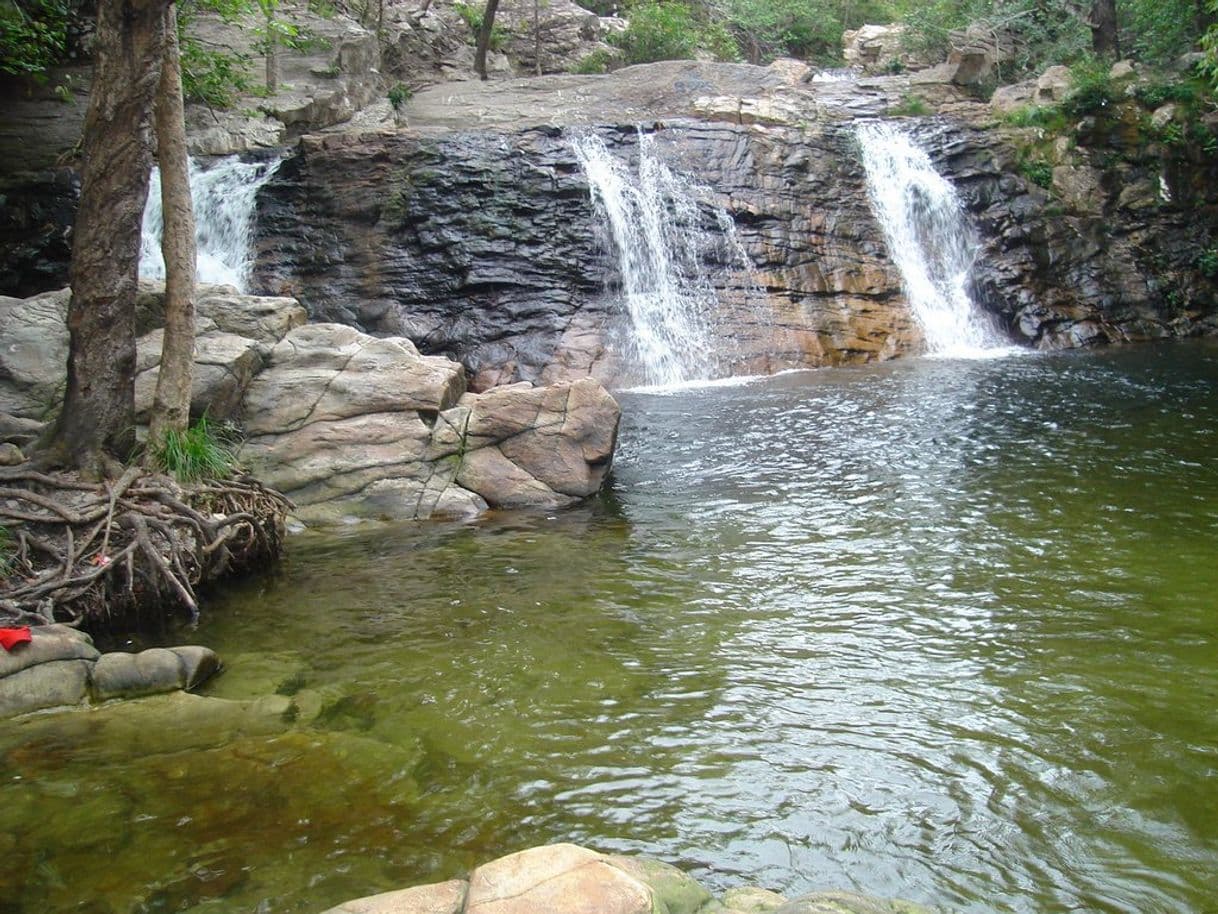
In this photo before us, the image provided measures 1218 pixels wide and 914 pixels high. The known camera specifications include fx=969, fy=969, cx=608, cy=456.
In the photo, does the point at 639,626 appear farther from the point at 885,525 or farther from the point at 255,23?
the point at 255,23

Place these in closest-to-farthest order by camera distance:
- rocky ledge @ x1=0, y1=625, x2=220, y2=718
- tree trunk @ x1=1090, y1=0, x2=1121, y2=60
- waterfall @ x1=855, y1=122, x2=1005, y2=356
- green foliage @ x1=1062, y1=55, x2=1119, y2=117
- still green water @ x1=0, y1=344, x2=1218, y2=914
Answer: still green water @ x1=0, y1=344, x2=1218, y2=914
rocky ledge @ x1=0, y1=625, x2=220, y2=718
waterfall @ x1=855, y1=122, x2=1005, y2=356
green foliage @ x1=1062, y1=55, x2=1119, y2=117
tree trunk @ x1=1090, y1=0, x2=1121, y2=60

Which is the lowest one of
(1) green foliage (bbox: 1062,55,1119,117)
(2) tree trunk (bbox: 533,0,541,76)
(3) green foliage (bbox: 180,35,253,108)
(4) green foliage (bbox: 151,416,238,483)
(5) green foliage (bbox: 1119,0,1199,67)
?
(4) green foliage (bbox: 151,416,238,483)

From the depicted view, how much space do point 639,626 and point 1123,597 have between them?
323cm

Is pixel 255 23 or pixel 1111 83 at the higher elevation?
pixel 255 23

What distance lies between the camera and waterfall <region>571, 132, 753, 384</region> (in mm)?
18203

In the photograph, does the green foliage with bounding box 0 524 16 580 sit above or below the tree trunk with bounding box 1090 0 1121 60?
below

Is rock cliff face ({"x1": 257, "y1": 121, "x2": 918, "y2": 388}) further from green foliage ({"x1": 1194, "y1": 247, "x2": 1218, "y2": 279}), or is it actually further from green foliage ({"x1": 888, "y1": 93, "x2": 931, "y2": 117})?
green foliage ({"x1": 1194, "y1": 247, "x2": 1218, "y2": 279})

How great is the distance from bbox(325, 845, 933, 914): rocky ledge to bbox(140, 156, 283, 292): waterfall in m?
15.9

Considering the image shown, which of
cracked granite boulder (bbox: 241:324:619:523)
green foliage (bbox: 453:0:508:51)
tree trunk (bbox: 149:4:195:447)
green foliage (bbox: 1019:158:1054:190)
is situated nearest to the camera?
tree trunk (bbox: 149:4:195:447)

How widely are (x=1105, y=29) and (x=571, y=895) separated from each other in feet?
95.1

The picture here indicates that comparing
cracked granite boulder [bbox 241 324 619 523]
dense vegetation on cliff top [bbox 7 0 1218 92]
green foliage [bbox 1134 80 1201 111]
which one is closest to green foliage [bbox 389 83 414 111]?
dense vegetation on cliff top [bbox 7 0 1218 92]

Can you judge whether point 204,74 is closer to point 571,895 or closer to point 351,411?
point 351,411

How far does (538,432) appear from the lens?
10391mm

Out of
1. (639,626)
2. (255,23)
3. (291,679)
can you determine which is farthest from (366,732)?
(255,23)
